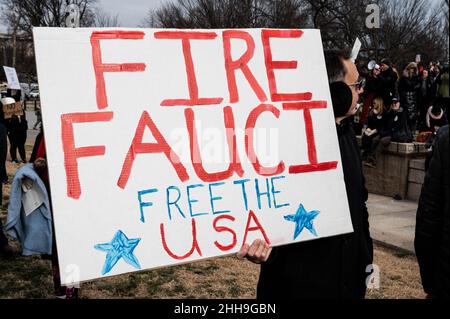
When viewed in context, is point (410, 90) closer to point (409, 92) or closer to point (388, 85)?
point (409, 92)

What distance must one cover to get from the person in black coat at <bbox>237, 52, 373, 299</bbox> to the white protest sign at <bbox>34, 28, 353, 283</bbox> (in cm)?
11

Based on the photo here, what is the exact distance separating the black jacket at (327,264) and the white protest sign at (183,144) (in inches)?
4.2

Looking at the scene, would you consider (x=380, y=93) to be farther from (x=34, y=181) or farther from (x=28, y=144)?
(x=28, y=144)

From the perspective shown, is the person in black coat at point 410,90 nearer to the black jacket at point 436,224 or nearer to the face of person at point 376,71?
the face of person at point 376,71

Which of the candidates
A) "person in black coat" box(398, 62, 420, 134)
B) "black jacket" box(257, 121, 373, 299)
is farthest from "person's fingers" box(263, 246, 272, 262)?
"person in black coat" box(398, 62, 420, 134)

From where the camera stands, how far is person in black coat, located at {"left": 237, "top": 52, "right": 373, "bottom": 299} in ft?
6.80

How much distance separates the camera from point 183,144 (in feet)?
6.00

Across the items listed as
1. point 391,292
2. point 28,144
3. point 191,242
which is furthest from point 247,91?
point 28,144

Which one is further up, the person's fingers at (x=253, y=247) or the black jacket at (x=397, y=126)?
the black jacket at (x=397, y=126)

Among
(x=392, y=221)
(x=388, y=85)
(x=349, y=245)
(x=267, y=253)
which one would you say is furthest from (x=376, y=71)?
(x=267, y=253)

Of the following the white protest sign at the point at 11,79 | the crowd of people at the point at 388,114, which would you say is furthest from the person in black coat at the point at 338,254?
the white protest sign at the point at 11,79

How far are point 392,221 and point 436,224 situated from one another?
197 inches

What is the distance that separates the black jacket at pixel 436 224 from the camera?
1628 mm
